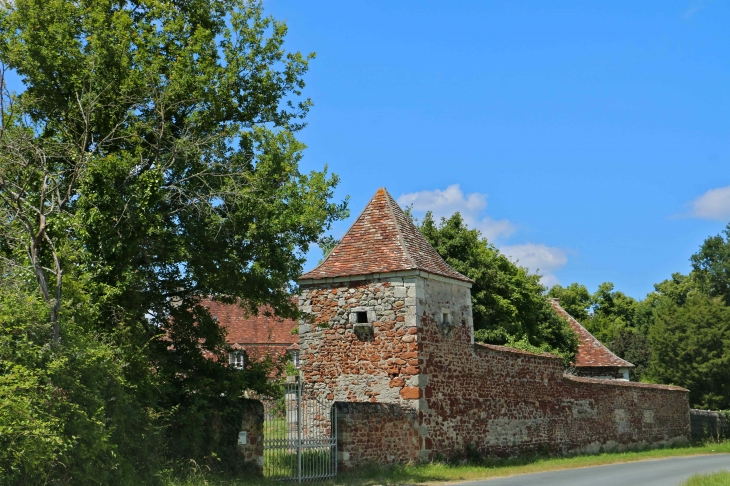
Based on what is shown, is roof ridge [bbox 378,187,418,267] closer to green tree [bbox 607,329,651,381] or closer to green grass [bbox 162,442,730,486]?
green grass [bbox 162,442,730,486]

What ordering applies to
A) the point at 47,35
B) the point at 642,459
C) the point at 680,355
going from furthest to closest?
the point at 680,355, the point at 642,459, the point at 47,35

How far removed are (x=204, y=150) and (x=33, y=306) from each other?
500 cm

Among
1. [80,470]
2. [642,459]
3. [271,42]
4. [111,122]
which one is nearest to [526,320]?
[642,459]

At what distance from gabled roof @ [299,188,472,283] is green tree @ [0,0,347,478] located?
9.91ft

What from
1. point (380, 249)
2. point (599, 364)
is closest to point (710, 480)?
A: point (380, 249)

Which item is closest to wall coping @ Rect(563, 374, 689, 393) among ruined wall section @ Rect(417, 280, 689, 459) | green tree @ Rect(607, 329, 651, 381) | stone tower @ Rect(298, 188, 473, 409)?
ruined wall section @ Rect(417, 280, 689, 459)

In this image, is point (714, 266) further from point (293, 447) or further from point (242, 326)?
point (293, 447)

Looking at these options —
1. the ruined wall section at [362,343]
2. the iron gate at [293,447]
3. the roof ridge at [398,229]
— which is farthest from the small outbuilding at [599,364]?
the iron gate at [293,447]

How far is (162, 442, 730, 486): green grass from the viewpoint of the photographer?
42.5 feet

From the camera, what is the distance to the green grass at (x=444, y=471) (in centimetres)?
1295

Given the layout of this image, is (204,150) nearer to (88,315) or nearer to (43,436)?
(88,315)

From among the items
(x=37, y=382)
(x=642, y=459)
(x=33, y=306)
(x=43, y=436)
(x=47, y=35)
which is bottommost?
(x=642, y=459)

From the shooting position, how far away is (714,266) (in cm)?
5962

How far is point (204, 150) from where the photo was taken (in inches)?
539
